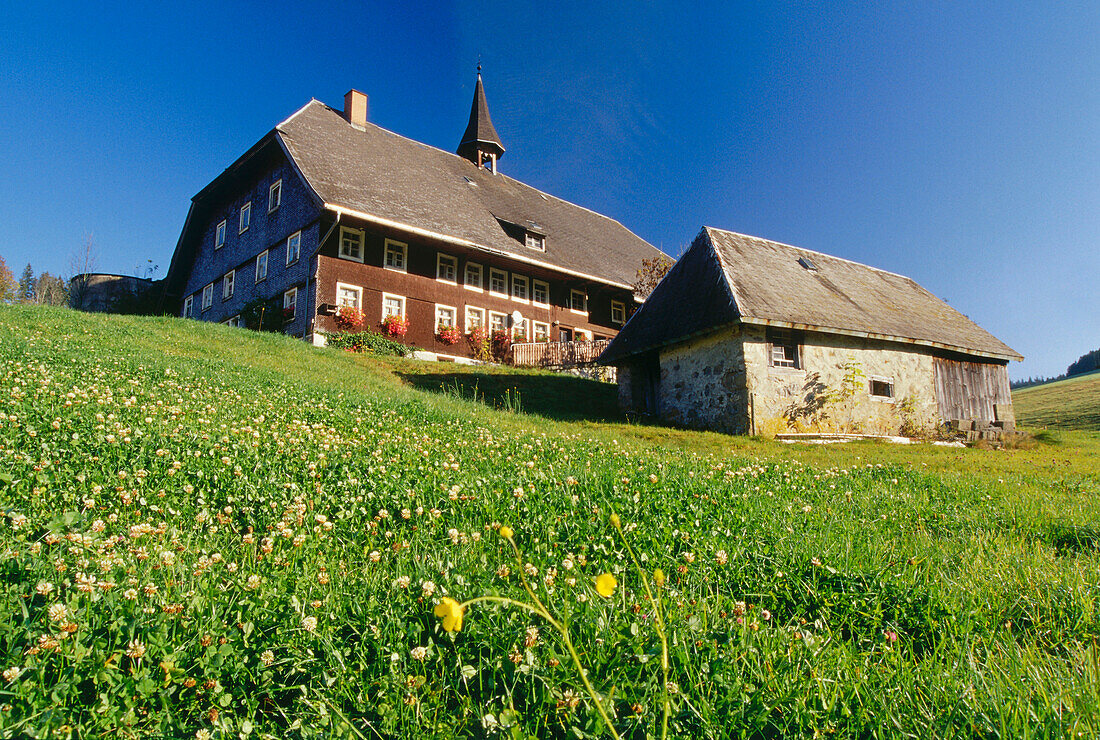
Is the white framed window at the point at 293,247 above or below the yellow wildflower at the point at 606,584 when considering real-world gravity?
above

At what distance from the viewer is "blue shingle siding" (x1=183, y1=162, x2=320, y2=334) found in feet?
74.7

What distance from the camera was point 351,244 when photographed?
22844 mm

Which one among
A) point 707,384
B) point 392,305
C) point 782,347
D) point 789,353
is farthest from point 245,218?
point 789,353

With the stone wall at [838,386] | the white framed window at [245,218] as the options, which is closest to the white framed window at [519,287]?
the white framed window at [245,218]

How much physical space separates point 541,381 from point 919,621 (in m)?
18.0

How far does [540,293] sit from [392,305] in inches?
308

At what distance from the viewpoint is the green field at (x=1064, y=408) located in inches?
1329

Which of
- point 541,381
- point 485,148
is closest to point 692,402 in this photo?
point 541,381

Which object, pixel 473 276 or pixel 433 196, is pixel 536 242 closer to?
pixel 473 276

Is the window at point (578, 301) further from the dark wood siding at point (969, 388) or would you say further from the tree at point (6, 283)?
the tree at point (6, 283)

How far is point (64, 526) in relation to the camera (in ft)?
10.9

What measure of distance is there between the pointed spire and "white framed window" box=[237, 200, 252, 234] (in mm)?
12599

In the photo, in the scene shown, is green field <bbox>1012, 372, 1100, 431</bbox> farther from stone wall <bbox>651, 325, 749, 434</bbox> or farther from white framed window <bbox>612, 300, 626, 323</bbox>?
stone wall <bbox>651, 325, 749, 434</bbox>

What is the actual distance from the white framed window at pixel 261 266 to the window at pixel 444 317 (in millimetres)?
7535
